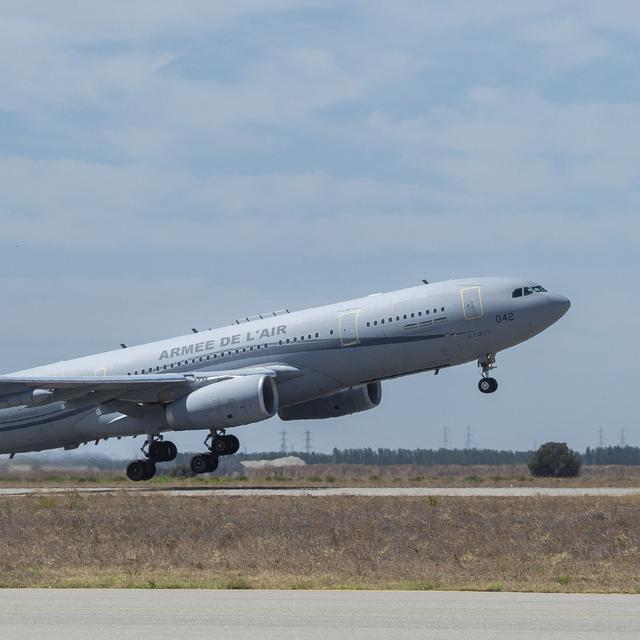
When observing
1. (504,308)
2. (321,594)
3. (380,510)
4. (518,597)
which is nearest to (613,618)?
(518,597)

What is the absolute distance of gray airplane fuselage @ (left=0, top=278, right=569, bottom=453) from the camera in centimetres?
4309

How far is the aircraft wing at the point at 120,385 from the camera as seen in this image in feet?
144

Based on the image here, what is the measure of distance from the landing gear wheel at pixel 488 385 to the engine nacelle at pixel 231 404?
7.41m

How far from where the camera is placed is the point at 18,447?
49.6 meters

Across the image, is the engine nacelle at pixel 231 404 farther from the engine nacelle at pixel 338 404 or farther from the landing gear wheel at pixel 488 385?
the landing gear wheel at pixel 488 385

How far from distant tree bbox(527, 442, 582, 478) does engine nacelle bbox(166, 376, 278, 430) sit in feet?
82.1

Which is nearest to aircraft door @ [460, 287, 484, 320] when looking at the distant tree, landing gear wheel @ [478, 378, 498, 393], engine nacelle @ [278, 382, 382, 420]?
landing gear wheel @ [478, 378, 498, 393]

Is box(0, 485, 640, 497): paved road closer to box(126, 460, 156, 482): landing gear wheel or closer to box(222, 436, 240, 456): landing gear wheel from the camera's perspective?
box(222, 436, 240, 456): landing gear wheel

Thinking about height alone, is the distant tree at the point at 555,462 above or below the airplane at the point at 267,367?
below

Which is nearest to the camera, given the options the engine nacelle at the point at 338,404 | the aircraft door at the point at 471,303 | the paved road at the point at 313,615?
the paved road at the point at 313,615

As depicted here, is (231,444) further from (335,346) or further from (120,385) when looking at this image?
(335,346)

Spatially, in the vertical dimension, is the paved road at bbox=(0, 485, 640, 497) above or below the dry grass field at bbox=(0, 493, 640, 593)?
above

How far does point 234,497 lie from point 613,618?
951 inches

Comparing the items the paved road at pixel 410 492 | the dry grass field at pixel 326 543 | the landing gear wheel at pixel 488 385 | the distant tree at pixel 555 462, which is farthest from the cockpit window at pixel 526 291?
the distant tree at pixel 555 462
